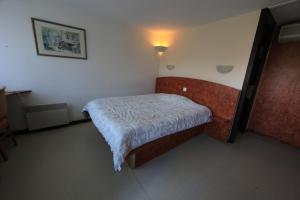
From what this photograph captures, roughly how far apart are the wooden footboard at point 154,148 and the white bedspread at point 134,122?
0.12 metres

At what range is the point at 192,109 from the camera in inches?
101

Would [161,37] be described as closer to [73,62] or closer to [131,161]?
[73,62]

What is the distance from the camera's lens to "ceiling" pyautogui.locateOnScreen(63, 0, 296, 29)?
199cm

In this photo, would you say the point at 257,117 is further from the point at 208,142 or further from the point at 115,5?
the point at 115,5

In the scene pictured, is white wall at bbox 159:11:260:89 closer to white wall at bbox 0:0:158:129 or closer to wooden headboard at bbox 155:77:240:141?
wooden headboard at bbox 155:77:240:141

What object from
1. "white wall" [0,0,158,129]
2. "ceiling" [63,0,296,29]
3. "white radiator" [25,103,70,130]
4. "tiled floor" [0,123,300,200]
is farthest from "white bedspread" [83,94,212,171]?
"ceiling" [63,0,296,29]

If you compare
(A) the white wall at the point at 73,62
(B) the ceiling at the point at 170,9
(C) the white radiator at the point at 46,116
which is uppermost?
(B) the ceiling at the point at 170,9

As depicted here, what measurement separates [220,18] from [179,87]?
164 centimetres

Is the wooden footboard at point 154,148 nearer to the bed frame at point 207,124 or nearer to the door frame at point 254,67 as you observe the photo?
the bed frame at point 207,124

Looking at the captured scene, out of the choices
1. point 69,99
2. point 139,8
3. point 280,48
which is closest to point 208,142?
point 280,48

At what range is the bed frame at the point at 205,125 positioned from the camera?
1.88 m

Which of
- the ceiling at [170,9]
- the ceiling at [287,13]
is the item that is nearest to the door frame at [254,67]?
the ceiling at [287,13]

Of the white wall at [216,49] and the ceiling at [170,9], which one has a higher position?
the ceiling at [170,9]

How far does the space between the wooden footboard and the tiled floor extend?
9cm
